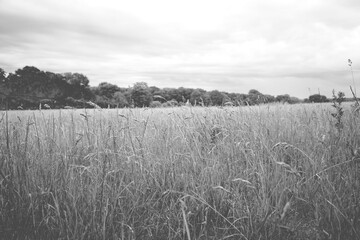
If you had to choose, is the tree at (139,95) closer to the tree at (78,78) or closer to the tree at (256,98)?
the tree at (256,98)

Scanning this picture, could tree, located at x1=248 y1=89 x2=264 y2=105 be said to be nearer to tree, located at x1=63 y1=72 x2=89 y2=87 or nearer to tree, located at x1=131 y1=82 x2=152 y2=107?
tree, located at x1=131 y1=82 x2=152 y2=107

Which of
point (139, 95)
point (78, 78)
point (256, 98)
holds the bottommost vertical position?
point (256, 98)

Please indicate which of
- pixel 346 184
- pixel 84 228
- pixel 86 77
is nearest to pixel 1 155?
pixel 84 228

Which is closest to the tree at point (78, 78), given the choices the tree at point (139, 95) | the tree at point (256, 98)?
the tree at point (139, 95)

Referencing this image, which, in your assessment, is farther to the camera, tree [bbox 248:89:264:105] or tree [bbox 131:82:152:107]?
tree [bbox 131:82:152:107]

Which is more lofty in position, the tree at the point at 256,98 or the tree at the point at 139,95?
the tree at the point at 139,95

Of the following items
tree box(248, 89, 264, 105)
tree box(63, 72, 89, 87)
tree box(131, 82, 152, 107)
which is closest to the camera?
tree box(248, 89, 264, 105)

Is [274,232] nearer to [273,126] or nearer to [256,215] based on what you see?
[256,215]

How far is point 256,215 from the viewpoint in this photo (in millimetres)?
1517

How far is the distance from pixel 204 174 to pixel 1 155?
6.26 feet

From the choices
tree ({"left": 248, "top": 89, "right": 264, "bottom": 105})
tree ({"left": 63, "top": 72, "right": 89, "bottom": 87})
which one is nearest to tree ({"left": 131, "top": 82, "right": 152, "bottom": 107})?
tree ({"left": 248, "top": 89, "right": 264, "bottom": 105})

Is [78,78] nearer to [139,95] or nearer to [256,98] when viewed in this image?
[139,95]

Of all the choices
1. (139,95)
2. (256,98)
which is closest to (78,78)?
(139,95)

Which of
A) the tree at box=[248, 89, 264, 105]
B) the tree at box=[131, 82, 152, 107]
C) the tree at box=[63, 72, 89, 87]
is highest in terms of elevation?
the tree at box=[63, 72, 89, 87]
